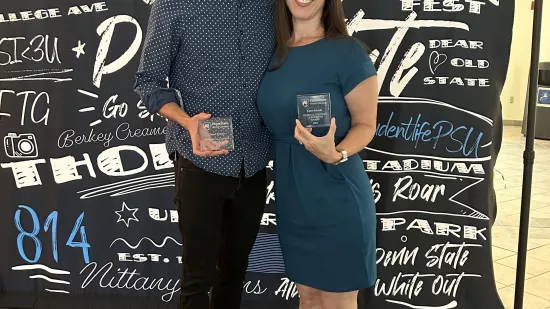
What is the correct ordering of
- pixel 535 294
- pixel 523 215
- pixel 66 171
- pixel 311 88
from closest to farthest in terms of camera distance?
pixel 311 88
pixel 523 215
pixel 66 171
pixel 535 294

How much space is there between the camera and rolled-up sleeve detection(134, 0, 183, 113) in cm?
162

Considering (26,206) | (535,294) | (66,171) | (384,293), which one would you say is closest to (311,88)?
(384,293)

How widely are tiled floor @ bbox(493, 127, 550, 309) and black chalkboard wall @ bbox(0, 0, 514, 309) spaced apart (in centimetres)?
55

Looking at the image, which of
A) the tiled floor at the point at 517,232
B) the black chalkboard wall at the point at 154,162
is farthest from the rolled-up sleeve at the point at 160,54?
the tiled floor at the point at 517,232

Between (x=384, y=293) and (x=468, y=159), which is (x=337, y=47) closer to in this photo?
(x=468, y=159)

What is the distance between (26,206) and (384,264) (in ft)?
6.11

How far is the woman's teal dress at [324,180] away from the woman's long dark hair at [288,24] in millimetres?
A: 29

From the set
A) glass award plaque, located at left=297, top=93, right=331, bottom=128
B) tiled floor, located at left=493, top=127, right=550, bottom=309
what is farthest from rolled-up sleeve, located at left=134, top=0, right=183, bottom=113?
tiled floor, located at left=493, top=127, right=550, bottom=309

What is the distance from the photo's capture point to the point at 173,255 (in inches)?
106

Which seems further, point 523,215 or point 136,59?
point 136,59

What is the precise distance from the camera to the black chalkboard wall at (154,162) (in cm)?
241

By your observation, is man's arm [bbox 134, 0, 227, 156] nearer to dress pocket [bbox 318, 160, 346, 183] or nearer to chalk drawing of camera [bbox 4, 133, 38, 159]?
dress pocket [bbox 318, 160, 346, 183]

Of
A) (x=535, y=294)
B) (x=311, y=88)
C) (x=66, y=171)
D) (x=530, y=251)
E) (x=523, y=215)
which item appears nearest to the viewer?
(x=311, y=88)

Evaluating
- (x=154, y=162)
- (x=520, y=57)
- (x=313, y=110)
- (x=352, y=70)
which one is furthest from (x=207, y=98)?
(x=520, y=57)
